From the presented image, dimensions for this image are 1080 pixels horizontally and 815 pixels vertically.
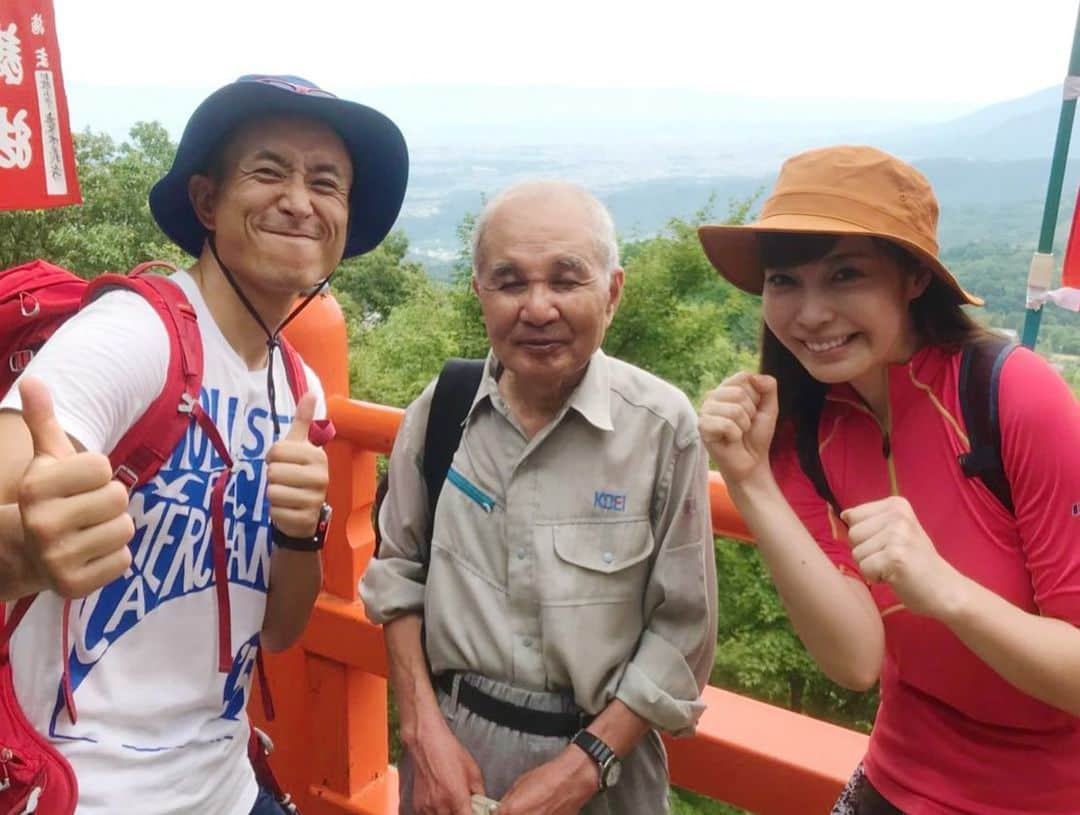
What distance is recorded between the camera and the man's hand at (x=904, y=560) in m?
1.15

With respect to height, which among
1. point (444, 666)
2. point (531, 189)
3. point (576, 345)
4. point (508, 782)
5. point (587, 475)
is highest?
point (531, 189)

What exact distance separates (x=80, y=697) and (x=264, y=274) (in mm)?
711

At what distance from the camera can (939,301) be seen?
4.70ft

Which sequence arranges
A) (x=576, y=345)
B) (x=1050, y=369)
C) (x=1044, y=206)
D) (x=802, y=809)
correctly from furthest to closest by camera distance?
1. (x=1044, y=206)
2. (x=802, y=809)
3. (x=576, y=345)
4. (x=1050, y=369)

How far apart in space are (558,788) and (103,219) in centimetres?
1810

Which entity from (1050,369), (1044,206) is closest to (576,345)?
(1050,369)

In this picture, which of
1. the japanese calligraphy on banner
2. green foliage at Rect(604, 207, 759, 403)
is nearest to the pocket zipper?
the japanese calligraphy on banner

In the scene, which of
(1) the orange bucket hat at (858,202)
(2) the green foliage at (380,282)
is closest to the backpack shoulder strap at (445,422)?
(1) the orange bucket hat at (858,202)

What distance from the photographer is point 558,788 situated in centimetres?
146

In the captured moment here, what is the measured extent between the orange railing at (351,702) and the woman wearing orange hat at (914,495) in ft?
1.06

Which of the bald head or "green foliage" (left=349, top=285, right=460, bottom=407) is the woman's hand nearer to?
the bald head

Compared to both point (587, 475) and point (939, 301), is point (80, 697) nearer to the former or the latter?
point (587, 475)

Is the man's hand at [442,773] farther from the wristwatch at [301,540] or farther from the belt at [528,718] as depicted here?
the wristwatch at [301,540]

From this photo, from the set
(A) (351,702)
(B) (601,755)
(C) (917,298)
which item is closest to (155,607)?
(B) (601,755)
